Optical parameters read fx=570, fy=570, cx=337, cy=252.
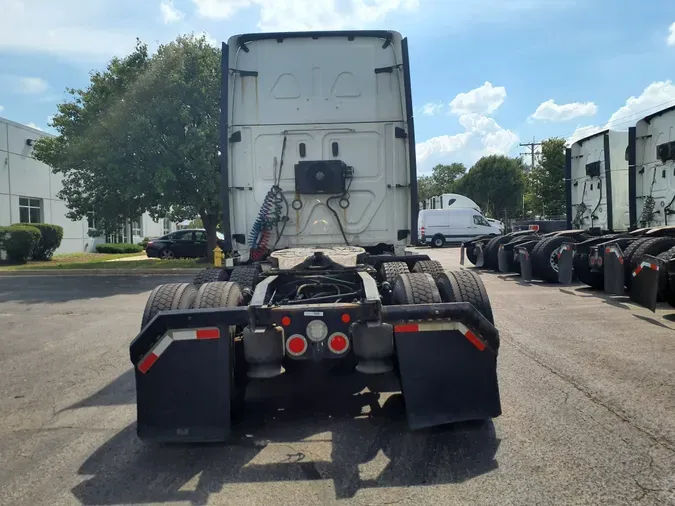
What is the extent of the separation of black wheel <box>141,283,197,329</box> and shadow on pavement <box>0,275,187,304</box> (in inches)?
354

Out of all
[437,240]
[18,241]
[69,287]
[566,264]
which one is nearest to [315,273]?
[566,264]

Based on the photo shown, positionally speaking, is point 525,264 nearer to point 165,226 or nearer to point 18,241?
point 18,241

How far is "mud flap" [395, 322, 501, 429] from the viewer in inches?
156

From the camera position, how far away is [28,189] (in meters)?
27.5

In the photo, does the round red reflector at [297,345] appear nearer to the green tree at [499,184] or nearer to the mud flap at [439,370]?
the mud flap at [439,370]

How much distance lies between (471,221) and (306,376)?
2935cm

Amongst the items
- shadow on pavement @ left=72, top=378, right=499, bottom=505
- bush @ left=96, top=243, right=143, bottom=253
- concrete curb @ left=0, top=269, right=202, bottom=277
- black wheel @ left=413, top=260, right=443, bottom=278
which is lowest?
shadow on pavement @ left=72, top=378, right=499, bottom=505

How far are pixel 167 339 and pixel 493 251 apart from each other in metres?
14.4

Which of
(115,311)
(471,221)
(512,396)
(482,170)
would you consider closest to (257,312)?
(512,396)

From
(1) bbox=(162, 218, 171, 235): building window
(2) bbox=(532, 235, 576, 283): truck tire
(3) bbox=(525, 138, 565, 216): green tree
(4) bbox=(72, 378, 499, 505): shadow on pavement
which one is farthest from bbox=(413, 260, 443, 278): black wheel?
(1) bbox=(162, 218, 171, 235): building window

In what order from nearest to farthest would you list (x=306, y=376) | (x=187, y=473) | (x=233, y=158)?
(x=187, y=473)
(x=306, y=376)
(x=233, y=158)

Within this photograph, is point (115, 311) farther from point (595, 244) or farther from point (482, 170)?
point (482, 170)

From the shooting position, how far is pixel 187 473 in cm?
371

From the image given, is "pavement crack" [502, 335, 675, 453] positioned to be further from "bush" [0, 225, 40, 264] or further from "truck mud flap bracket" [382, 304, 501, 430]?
"bush" [0, 225, 40, 264]
